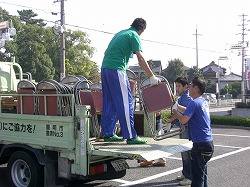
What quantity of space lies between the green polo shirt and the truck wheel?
184 centimetres

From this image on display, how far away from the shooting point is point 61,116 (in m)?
5.29

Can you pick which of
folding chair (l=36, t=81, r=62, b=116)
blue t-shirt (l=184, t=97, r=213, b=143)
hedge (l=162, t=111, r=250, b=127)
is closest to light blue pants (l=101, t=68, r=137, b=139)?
folding chair (l=36, t=81, r=62, b=116)

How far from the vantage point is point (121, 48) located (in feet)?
17.9

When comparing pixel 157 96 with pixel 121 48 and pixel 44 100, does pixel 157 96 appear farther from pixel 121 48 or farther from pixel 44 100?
pixel 44 100

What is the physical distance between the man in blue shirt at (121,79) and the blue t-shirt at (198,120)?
92 centimetres

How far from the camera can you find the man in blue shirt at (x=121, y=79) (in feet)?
17.7

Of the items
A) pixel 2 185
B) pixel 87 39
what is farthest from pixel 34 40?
pixel 2 185

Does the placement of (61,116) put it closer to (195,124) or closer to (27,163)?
(27,163)

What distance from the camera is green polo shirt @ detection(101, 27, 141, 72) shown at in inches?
213

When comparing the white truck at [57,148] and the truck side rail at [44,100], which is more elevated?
the truck side rail at [44,100]

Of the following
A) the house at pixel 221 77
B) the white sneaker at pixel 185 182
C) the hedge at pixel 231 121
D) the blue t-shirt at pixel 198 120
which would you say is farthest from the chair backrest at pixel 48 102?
the house at pixel 221 77

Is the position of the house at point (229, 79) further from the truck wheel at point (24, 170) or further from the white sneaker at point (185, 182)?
the truck wheel at point (24, 170)

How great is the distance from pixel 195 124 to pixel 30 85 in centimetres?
288

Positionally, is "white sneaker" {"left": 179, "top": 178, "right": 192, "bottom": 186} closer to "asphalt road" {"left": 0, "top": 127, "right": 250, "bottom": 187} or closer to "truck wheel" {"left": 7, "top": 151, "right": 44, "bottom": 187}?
"asphalt road" {"left": 0, "top": 127, "right": 250, "bottom": 187}
